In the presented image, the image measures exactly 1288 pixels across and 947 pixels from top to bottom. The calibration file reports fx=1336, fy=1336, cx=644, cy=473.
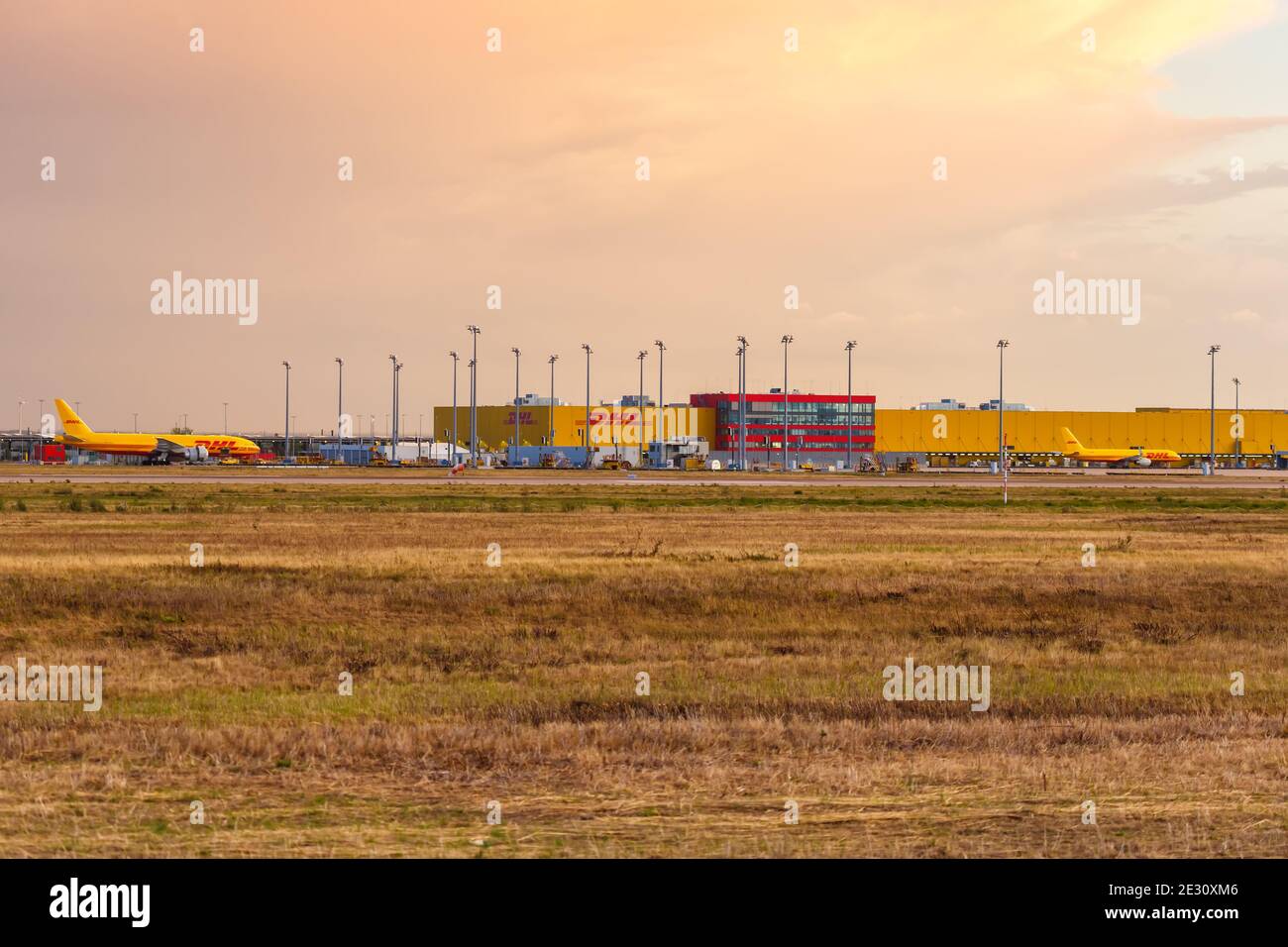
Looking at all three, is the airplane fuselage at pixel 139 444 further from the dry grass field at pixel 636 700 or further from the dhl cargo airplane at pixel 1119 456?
the dry grass field at pixel 636 700

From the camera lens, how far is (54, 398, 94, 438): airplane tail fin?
150500mm

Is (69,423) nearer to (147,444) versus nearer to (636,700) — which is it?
(147,444)

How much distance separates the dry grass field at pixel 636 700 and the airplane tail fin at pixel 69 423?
118 meters

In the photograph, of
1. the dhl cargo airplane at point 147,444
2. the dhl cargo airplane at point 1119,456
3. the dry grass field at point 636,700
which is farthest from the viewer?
the dhl cargo airplane at point 1119,456

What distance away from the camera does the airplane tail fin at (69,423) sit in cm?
15050

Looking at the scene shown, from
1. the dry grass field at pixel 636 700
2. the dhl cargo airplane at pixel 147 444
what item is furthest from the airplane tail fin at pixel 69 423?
the dry grass field at pixel 636 700

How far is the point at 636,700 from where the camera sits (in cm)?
1772

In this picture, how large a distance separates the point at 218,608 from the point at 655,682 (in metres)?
10.8

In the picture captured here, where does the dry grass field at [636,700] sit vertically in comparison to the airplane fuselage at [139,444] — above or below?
below

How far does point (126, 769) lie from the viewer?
13.4m

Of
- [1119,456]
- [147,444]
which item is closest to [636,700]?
[147,444]

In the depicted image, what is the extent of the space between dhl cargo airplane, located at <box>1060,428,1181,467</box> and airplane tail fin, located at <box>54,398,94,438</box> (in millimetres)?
123444

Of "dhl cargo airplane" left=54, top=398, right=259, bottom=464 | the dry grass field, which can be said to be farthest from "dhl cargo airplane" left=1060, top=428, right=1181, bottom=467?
the dry grass field
